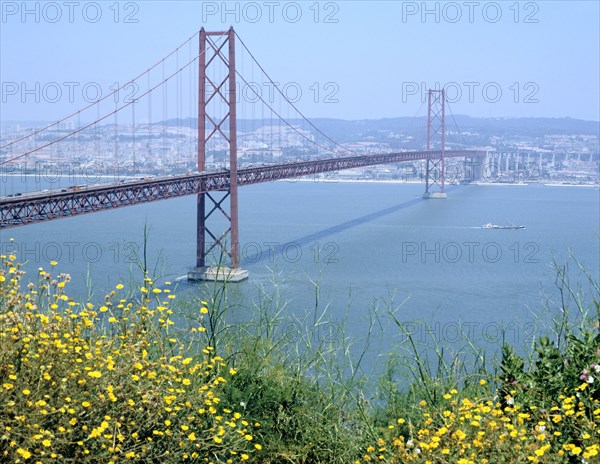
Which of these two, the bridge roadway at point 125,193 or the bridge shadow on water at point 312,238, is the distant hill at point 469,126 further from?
the bridge roadway at point 125,193

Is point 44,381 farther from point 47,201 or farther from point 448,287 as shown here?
point 448,287

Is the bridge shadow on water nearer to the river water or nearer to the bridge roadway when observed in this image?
the river water

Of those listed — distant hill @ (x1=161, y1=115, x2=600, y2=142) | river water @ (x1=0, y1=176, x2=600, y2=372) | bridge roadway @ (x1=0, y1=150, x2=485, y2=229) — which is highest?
distant hill @ (x1=161, y1=115, x2=600, y2=142)

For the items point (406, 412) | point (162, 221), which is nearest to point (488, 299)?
point (406, 412)

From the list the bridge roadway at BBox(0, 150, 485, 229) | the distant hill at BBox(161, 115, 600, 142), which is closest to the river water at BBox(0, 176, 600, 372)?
the bridge roadway at BBox(0, 150, 485, 229)

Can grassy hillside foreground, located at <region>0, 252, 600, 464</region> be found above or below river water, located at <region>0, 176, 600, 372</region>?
above
